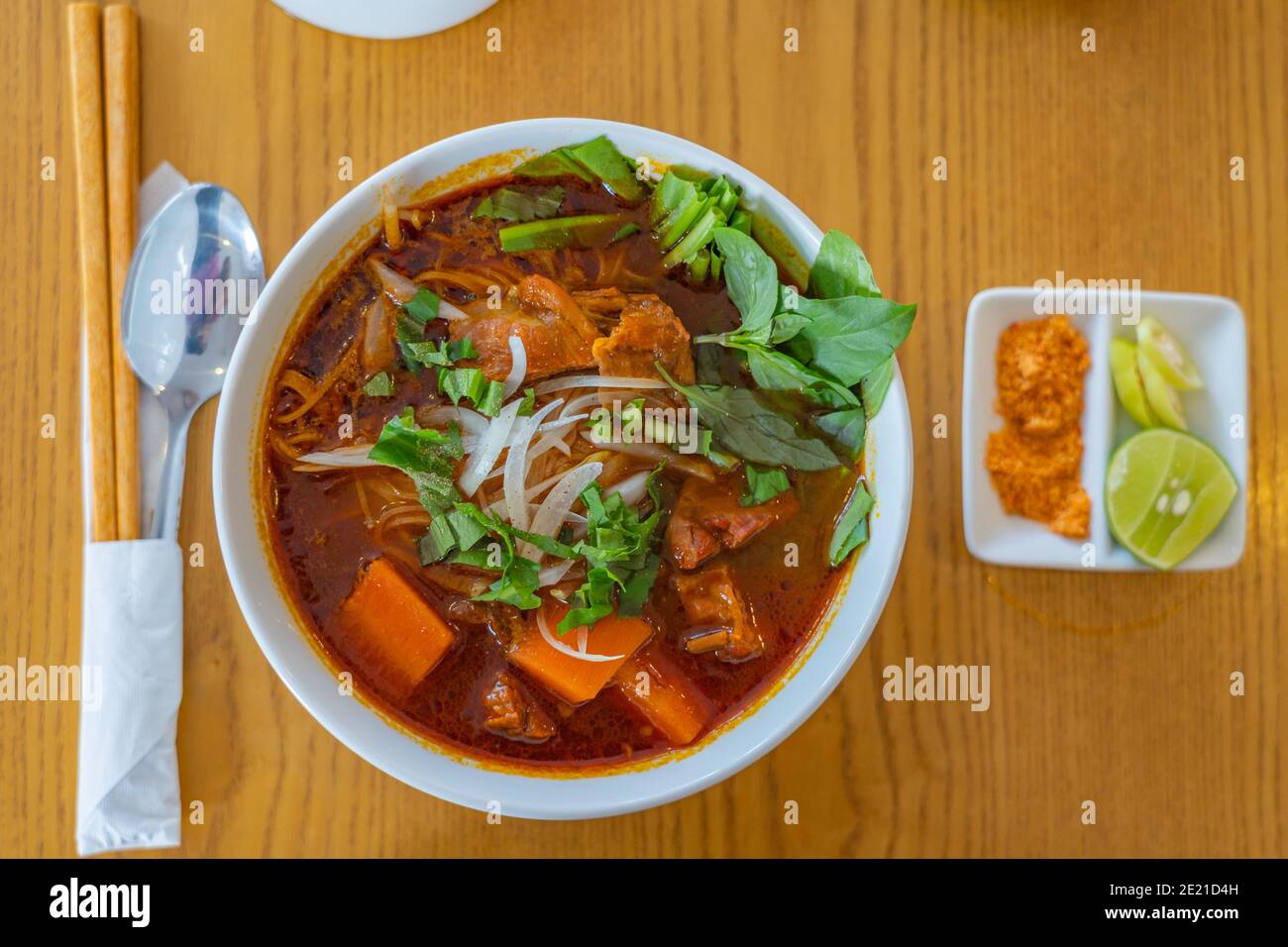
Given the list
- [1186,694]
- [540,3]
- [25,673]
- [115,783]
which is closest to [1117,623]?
[1186,694]

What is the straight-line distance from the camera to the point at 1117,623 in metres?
2.23

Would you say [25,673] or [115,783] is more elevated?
[25,673]

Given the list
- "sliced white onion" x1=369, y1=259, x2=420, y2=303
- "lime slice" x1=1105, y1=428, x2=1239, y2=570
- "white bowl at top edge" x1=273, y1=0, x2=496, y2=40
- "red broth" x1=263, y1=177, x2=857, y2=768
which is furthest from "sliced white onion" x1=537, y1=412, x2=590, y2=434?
"lime slice" x1=1105, y1=428, x2=1239, y2=570

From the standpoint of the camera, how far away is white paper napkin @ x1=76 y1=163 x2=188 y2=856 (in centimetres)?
205

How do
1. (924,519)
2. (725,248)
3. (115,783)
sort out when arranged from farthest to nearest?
(924,519) < (115,783) < (725,248)

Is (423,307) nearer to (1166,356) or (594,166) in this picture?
(594,166)

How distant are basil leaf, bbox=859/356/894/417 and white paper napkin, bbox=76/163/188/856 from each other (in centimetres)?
144

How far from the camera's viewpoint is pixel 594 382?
1852 mm

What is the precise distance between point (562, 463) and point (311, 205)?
835 mm

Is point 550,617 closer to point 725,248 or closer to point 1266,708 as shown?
point 725,248

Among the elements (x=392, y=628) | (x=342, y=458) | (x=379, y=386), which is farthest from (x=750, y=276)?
(x=392, y=628)

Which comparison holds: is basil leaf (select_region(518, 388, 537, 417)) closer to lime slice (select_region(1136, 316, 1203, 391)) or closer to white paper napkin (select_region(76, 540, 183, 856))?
white paper napkin (select_region(76, 540, 183, 856))

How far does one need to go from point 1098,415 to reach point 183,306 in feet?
6.50

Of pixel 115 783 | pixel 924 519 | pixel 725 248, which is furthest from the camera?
pixel 924 519
